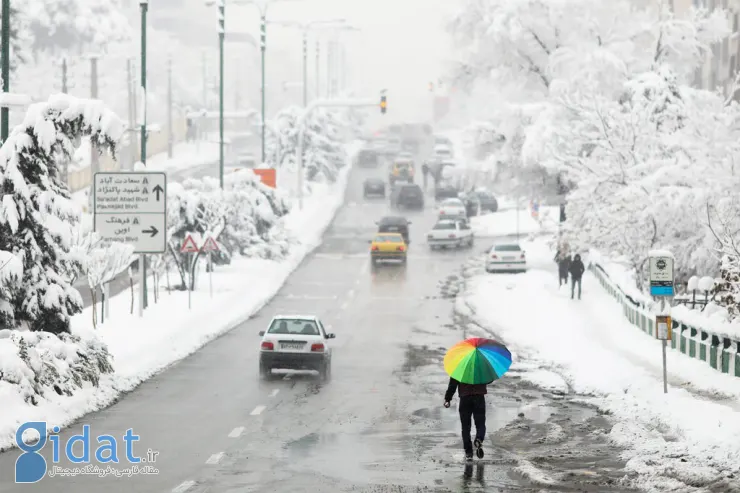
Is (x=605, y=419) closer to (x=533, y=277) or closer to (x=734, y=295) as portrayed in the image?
(x=734, y=295)

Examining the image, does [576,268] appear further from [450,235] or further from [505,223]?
[505,223]

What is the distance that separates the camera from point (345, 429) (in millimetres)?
21203

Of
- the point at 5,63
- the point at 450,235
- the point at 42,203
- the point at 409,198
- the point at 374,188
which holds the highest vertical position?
the point at 5,63

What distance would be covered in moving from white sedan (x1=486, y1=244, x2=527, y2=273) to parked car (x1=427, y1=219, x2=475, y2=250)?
11687 mm

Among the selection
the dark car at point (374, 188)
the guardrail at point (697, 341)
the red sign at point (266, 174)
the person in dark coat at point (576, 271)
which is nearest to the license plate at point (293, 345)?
the guardrail at point (697, 341)

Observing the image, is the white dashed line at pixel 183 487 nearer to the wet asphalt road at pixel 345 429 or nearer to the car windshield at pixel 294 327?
the wet asphalt road at pixel 345 429

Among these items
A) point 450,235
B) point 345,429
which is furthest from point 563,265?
point 345,429

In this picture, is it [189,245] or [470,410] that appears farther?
[189,245]

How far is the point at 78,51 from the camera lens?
14662cm

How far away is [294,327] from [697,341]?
8.19 meters

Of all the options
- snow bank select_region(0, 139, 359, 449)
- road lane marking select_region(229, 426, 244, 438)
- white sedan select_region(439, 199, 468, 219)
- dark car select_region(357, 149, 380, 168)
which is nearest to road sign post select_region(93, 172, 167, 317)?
snow bank select_region(0, 139, 359, 449)

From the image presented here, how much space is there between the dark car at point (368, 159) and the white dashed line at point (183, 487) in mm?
108618

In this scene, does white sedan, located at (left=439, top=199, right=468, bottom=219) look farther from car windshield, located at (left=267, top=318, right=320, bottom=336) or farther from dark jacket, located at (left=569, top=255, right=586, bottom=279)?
car windshield, located at (left=267, top=318, right=320, bottom=336)

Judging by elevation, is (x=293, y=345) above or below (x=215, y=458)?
above
